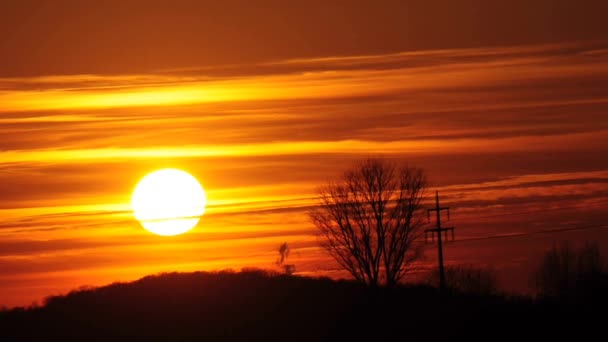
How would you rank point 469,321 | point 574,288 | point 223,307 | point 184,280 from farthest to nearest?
point 574,288
point 184,280
point 223,307
point 469,321

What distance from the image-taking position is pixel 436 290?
265ft

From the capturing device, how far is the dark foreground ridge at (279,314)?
2798 inches

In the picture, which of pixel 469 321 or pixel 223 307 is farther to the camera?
pixel 223 307

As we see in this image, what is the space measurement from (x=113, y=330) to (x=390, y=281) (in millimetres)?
20039

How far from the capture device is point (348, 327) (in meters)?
72.8

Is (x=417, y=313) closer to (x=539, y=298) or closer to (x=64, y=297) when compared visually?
(x=539, y=298)

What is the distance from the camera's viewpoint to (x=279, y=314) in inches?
2995

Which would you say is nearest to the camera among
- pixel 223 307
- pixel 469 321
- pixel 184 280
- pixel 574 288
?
pixel 469 321

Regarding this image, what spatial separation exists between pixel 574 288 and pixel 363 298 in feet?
80.1

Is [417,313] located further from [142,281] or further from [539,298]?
[142,281]

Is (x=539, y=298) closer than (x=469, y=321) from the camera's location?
No

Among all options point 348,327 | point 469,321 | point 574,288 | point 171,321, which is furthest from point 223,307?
point 574,288

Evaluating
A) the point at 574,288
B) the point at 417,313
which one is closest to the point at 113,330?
the point at 417,313

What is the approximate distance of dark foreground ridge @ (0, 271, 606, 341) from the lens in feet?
233
